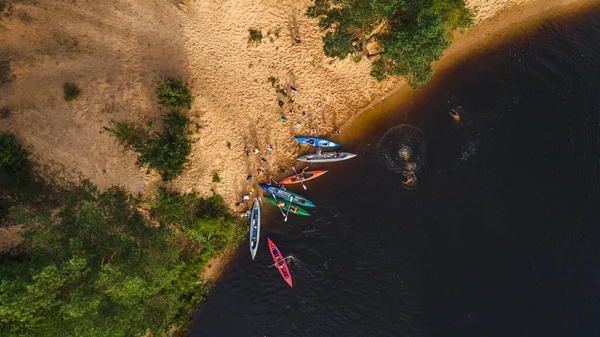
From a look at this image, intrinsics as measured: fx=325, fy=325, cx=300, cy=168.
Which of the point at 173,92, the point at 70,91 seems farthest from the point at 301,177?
the point at 70,91

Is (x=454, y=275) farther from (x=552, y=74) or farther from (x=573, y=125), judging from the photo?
(x=552, y=74)

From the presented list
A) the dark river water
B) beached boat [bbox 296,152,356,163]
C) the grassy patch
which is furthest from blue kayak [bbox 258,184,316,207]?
the grassy patch

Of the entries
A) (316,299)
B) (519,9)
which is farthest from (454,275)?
(519,9)

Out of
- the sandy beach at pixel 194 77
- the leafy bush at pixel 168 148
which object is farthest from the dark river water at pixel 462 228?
the leafy bush at pixel 168 148

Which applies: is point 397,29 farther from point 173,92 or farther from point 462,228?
point 462,228

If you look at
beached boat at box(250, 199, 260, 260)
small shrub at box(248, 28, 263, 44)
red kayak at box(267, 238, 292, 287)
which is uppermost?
small shrub at box(248, 28, 263, 44)

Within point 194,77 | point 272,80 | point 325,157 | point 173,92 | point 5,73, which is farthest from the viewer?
point 325,157

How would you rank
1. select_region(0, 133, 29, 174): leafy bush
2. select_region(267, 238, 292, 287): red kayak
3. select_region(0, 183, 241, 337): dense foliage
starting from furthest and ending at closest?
select_region(267, 238, 292, 287): red kayak → select_region(0, 133, 29, 174): leafy bush → select_region(0, 183, 241, 337): dense foliage

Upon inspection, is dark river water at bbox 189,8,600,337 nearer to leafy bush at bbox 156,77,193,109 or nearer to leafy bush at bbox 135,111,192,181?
leafy bush at bbox 135,111,192,181
